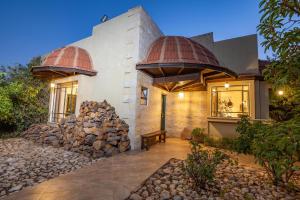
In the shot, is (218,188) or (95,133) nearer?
(218,188)

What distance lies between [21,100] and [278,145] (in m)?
11.8

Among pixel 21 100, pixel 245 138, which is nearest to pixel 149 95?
pixel 245 138

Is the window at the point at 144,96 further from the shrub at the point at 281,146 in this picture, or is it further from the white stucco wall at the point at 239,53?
the white stucco wall at the point at 239,53

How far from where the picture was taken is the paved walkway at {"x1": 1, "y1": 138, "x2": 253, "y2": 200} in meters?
2.70

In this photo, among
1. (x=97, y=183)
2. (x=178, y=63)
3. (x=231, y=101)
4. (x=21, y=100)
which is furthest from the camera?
(x=231, y=101)

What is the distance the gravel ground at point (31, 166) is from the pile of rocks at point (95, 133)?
0.46 meters

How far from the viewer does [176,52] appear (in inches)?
253

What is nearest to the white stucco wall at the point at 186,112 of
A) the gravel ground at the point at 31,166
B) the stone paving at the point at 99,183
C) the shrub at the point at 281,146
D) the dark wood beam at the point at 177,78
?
the dark wood beam at the point at 177,78

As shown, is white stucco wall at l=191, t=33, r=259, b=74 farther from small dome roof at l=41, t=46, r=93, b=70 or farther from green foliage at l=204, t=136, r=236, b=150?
small dome roof at l=41, t=46, r=93, b=70

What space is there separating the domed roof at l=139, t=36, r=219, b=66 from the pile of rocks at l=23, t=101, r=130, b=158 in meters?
2.79

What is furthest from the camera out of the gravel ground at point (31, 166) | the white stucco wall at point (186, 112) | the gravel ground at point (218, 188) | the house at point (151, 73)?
the white stucco wall at point (186, 112)

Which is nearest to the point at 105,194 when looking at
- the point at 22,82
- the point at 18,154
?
the point at 18,154

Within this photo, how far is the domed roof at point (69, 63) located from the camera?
7227 mm

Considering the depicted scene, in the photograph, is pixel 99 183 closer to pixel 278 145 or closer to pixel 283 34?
pixel 278 145
